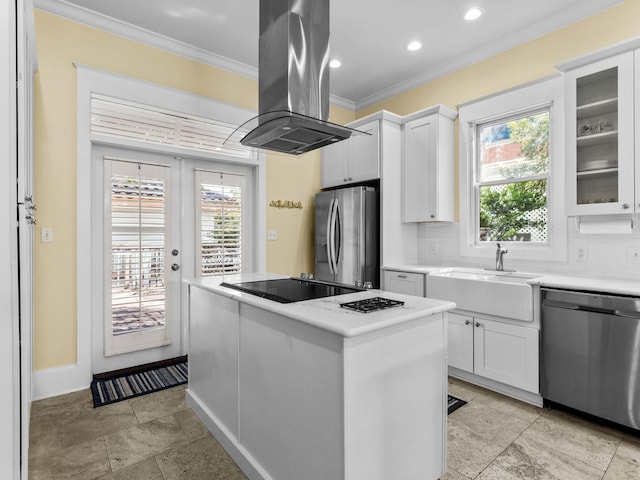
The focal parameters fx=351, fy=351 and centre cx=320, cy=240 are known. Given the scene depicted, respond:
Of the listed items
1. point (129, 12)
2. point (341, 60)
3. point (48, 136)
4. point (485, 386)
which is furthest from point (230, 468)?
point (341, 60)

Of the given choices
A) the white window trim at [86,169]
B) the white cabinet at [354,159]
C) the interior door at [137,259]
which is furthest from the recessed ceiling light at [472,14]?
the interior door at [137,259]

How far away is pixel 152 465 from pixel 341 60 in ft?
12.3

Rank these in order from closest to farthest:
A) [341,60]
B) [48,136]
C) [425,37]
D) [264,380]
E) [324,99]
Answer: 1. [264,380]
2. [324,99]
3. [48,136]
4. [425,37]
5. [341,60]

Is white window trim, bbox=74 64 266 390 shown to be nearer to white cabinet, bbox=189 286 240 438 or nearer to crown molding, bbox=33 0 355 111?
crown molding, bbox=33 0 355 111

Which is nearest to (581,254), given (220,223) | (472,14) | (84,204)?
(472,14)

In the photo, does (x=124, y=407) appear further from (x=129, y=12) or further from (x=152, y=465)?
(x=129, y=12)

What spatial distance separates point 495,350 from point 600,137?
173 cm

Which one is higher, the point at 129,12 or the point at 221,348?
the point at 129,12

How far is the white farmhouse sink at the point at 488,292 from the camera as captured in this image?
2568 millimetres

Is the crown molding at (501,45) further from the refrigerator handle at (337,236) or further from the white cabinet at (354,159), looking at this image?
the refrigerator handle at (337,236)

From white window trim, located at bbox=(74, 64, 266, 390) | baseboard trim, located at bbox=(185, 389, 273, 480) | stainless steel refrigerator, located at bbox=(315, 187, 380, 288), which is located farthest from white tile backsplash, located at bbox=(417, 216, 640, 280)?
white window trim, located at bbox=(74, 64, 266, 390)

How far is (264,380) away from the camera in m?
1.70

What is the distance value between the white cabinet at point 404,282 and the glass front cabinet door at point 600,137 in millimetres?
1302

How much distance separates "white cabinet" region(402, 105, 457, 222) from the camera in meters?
3.57
